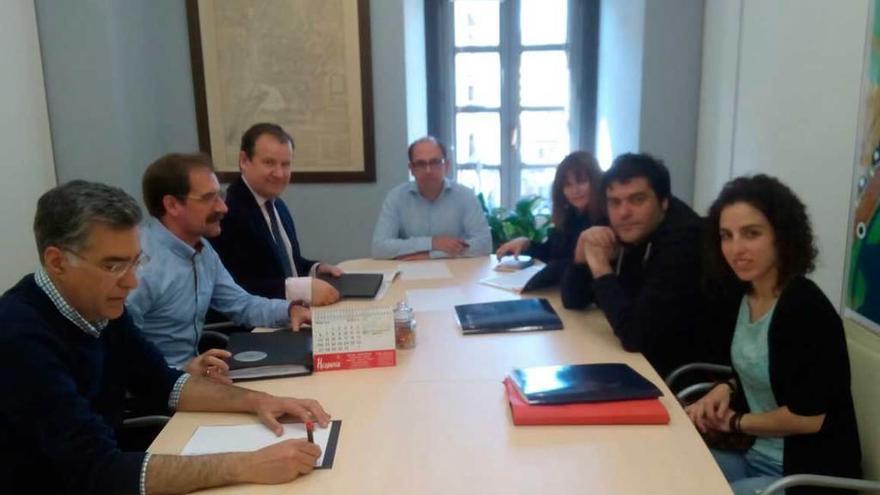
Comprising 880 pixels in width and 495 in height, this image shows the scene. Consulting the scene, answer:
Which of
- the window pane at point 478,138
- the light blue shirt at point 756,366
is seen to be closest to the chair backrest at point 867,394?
the light blue shirt at point 756,366

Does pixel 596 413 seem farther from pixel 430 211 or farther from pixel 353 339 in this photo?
pixel 430 211

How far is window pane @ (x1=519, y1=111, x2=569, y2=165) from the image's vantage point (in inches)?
171

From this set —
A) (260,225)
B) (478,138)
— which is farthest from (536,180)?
(260,225)

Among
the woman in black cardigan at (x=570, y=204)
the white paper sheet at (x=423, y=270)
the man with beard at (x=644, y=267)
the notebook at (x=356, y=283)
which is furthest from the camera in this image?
the woman in black cardigan at (x=570, y=204)

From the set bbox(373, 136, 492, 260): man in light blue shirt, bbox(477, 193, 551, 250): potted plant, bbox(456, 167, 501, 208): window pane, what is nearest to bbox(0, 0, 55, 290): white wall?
bbox(373, 136, 492, 260): man in light blue shirt

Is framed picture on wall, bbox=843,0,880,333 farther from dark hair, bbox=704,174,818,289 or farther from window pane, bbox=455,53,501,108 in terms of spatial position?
window pane, bbox=455,53,501,108

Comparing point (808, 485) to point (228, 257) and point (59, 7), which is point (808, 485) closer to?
point (228, 257)

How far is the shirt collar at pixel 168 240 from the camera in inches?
80.0

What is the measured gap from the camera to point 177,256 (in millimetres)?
2059

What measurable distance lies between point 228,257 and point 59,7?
5.68 feet

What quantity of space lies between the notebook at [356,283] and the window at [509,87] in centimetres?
188

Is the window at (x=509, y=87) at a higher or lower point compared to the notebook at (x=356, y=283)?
higher

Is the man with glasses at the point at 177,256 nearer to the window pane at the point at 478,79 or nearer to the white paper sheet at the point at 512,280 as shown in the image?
the white paper sheet at the point at 512,280

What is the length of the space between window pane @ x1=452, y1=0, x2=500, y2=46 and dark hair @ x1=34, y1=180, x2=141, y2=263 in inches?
129
